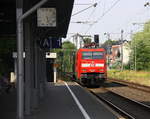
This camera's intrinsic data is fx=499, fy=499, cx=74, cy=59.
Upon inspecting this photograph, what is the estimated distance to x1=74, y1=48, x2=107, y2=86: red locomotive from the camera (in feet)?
119

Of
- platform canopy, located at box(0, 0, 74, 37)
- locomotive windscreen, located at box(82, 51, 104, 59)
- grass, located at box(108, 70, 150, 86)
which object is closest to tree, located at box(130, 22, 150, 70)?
grass, located at box(108, 70, 150, 86)

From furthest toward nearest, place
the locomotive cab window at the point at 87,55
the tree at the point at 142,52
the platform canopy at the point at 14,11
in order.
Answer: the tree at the point at 142,52 → the locomotive cab window at the point at 87,55 → the platform canopy at the point at 14,11

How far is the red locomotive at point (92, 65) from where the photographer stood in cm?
3622

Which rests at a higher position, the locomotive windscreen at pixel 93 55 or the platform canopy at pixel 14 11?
the platform canopy at pixel 14 11

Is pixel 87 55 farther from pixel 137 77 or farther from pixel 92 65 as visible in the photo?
pixel 137 77

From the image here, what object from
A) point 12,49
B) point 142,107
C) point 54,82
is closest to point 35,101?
point 142,107

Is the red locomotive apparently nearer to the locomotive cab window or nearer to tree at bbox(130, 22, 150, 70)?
the locomotive cab window

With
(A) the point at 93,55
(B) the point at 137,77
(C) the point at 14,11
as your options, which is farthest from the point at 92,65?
(B) the point at 137,77

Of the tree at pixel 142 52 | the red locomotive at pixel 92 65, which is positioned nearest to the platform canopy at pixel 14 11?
the red locomotive at pixel 92 65

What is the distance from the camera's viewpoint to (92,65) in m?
36.3

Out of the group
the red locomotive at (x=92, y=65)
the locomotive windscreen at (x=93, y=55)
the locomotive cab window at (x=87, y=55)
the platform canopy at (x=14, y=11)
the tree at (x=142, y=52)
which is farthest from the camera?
the tree at (x=142, y=52)

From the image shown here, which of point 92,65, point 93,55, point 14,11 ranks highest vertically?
point 14,11

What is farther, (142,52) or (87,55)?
(142,52)

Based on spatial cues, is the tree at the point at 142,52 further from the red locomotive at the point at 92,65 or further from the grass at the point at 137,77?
the red locomotive at the point at 92,65
